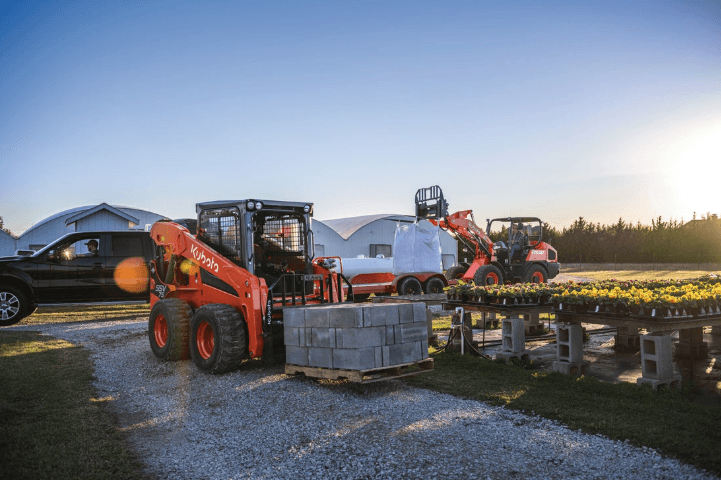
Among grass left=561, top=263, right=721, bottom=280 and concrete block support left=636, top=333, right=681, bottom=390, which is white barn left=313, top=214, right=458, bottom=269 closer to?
grass left=561, top=263, right=721, bottom=280

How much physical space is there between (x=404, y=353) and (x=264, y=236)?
351 centimetres

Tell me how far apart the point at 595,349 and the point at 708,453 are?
18.0 ft

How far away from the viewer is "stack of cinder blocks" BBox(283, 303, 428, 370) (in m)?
6.59

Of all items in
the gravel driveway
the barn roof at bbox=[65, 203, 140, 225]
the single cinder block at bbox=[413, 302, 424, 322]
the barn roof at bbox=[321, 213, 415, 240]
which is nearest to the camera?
the gravel driveway

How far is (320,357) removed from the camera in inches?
274

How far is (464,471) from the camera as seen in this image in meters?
4.39

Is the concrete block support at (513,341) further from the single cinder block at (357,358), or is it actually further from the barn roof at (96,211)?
the barn roof at (96,211)

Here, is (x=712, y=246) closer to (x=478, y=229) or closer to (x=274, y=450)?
(x=478, y=229)

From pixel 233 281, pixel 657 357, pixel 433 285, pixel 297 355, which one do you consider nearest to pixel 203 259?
pixel 233 281

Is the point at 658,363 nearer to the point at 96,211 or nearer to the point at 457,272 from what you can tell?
the point at 457,272

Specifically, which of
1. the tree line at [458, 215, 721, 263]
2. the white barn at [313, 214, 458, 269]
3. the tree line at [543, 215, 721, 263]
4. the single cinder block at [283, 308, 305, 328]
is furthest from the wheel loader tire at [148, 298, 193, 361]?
the tree line at [543, 215, 721, 263]

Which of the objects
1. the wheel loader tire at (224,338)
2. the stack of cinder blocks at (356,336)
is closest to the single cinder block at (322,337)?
the stack of cinder blocks at (356,336)

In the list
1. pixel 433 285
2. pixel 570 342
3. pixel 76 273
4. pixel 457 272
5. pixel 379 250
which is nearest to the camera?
pixel 570 342

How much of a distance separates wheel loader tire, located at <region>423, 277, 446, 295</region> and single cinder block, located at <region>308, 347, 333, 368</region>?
11.8 metres
